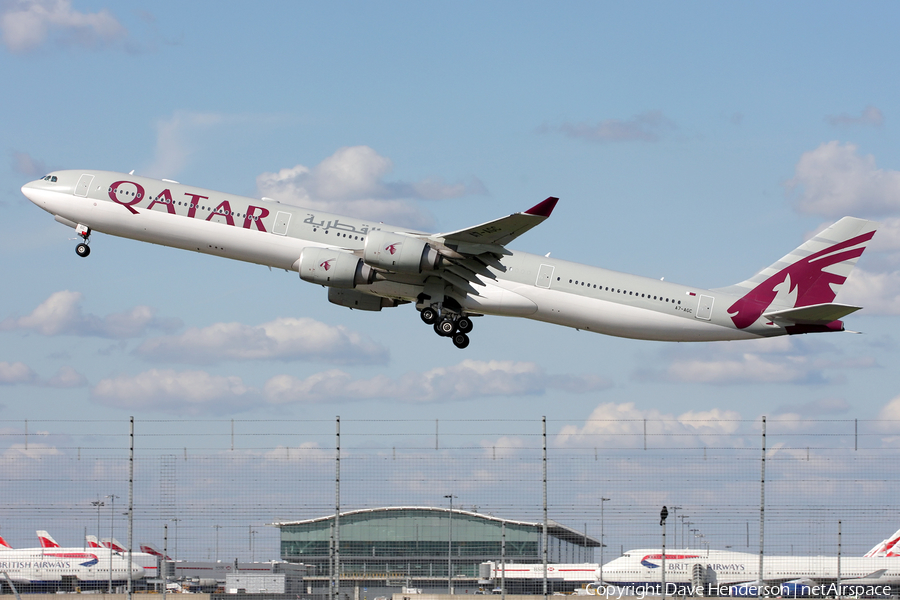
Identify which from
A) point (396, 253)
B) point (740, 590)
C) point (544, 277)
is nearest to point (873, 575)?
point (740, 590)

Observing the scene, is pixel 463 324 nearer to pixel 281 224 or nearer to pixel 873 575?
pixel 281 224

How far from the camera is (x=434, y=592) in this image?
120 feet

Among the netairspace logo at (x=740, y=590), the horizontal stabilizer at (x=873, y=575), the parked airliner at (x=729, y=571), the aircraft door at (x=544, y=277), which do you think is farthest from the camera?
the horizontal stabilizer at (x=873, y=575)

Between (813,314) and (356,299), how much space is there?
20491 millimetres

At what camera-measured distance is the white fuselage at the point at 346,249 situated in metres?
45.1

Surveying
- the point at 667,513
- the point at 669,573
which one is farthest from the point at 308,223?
the point at 669,573

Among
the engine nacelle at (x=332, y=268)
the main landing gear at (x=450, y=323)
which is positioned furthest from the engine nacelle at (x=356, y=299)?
the engine nacelle at (x=332, y=268)

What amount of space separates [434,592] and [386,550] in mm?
3317

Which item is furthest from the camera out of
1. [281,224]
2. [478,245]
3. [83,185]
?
[83,185]

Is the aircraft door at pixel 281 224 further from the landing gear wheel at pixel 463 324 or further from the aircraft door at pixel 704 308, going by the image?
the aircraft door at pixel 704 308

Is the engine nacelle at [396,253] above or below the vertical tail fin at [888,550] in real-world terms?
above

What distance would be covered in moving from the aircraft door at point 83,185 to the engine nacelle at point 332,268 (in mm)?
10970

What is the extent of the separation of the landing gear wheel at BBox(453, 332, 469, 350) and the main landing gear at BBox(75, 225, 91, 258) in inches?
688

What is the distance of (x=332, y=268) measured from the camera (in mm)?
43594
